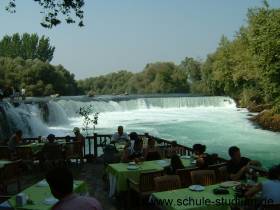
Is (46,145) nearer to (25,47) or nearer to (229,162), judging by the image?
(229,162)

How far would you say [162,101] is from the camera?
51.3 m

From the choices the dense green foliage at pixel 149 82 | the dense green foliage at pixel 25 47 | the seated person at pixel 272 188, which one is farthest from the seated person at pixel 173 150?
the dense green foliage at pixel 25 47

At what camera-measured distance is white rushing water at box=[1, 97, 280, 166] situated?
81.7 ft

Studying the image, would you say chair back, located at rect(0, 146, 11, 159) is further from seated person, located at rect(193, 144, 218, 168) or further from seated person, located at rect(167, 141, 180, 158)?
seated person, located at rect(193, 144, 218, 168)

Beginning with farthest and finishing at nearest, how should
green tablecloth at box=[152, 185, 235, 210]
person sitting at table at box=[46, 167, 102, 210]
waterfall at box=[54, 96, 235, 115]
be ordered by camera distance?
1. waterfall at box=[54, 96, 235, 115]
2. green tablecloth at box=[152, 185, 235, 210]
3. person sitting at table at box=[46, 167, 102, 210]

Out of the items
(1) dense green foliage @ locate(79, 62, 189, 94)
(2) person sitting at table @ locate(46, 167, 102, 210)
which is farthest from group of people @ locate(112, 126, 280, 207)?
(1) dense green foliage @ locate(79, 62, 189, 94)

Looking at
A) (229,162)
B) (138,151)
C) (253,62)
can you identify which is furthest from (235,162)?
(253,62)

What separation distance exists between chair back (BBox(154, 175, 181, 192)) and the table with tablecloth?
1319mm

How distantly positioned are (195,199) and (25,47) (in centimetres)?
10136

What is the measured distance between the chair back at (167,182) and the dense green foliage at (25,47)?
9739 cm

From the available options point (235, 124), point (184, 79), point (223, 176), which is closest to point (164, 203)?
point (223, 176)

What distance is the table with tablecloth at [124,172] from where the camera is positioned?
27.6 ft

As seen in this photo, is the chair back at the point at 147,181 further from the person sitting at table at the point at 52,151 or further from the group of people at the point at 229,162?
the person sitting at table at the point at 52,151

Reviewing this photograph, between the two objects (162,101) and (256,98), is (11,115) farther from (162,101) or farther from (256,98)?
(256,98)
